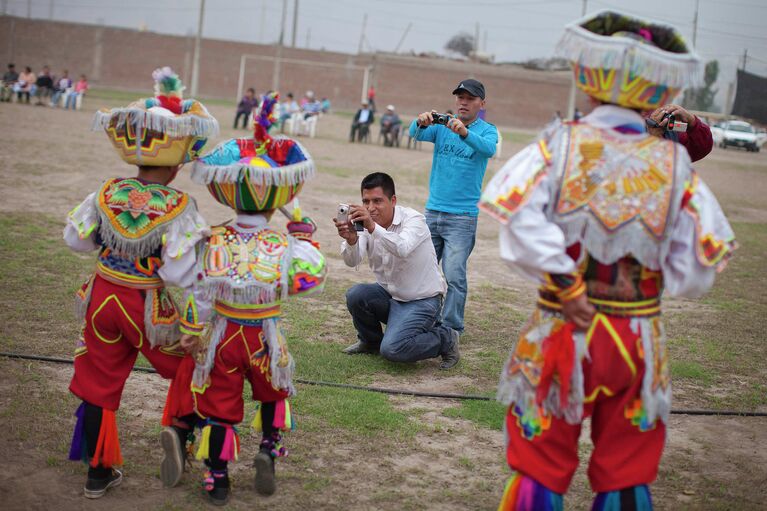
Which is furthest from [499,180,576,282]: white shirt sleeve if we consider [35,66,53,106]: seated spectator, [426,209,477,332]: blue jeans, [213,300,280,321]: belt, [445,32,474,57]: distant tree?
[445,32,474,57]: distant tree

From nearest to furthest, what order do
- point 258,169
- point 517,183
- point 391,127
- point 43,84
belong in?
point 517,183 < point 258,169 < point 391,127 < point 43,84

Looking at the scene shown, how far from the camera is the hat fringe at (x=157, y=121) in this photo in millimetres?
3969

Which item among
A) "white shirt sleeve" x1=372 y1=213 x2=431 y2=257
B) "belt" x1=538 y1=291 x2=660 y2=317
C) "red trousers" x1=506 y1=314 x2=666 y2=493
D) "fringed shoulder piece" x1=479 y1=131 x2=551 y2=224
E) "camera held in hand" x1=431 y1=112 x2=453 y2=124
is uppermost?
"camera held in hand" x1=431 y1=112 x2=453 y2=124

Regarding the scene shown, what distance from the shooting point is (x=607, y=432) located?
3.26 metres

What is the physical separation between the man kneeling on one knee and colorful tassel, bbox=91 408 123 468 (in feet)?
7.47

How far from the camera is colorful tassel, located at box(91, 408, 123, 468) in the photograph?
396 cm

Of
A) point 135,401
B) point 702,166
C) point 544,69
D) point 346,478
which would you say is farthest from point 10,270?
point 544,69

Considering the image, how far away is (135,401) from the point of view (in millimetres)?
5184

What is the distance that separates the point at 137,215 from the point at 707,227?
2.52 m

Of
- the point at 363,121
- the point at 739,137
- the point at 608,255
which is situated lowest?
the point at 608,255

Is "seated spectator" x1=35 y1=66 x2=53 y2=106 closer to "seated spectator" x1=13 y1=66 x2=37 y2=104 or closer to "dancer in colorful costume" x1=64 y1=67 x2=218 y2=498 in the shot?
"seated spectator" x1=13 y1=66 x2=37 y2=104

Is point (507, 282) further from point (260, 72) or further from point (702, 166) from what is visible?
point (260, 72)

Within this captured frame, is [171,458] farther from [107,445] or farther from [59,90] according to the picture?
[59,90]

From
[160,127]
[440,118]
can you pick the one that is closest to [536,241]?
[160,127]
